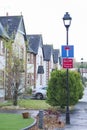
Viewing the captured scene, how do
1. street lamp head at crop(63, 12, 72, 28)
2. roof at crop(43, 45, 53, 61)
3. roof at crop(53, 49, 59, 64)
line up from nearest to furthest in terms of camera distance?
1. street lamp head at crop(63, 12, 72, 28)
2. roof at crop(43, 45, 53, 61)
3. roof at crop(53, 49, 59, 64)

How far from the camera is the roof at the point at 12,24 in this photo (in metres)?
39.4

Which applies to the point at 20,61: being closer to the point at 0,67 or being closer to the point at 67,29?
the point at 0,67

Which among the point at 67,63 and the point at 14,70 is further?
the point at 14,70

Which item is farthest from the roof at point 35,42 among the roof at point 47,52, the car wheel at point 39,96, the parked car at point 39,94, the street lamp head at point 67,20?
the street lamp head at point 67,20

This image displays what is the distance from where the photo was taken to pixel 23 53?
1663 inches

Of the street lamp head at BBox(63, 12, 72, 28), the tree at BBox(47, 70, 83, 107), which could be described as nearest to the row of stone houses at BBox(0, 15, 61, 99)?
the tree at BBox(47, 70, 83, 107)

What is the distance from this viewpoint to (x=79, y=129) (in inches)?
673

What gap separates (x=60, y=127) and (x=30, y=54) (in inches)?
1237

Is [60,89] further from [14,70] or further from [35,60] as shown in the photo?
[35,60]

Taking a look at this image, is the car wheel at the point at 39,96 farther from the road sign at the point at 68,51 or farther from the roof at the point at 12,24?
the road sign at the point at 68,51

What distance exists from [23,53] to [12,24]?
3.49 m

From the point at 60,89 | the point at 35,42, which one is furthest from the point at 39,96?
the point at 60,89

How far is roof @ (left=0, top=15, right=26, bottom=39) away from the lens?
39.4 m

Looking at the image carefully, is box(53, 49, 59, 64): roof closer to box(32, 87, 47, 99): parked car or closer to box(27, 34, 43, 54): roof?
box(27, 34, 43, 54): roof
